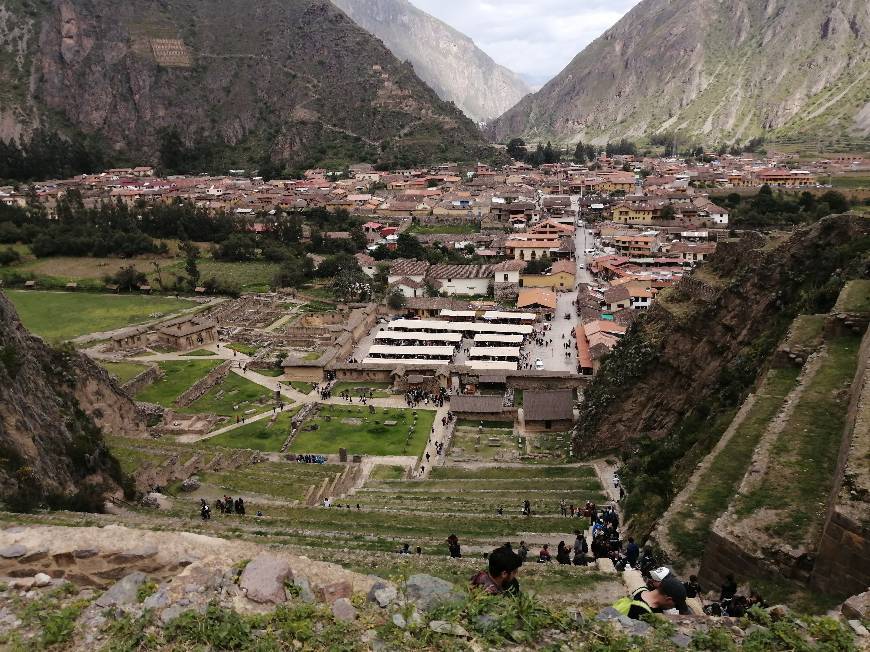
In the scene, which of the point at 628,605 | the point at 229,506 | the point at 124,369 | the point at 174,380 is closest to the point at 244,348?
the point at 174,380

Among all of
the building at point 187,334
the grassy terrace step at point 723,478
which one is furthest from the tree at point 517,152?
the grassy terrace step at point 723,478

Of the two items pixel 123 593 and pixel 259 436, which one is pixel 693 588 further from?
pixel 259 436

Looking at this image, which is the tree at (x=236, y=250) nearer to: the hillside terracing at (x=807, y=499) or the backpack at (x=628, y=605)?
the hillside terracing at (x=807, y=499)

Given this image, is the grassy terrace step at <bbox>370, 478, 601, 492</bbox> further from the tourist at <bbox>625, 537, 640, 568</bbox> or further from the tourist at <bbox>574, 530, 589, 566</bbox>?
the tourist at <bbox>625, 537, 640, 568</bbox>

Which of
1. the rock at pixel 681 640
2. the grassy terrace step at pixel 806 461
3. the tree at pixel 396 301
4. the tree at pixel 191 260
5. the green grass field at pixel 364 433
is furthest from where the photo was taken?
the tree at pixel 191 260

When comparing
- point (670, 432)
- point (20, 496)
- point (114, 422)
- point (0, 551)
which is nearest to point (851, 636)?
point (0, 551)

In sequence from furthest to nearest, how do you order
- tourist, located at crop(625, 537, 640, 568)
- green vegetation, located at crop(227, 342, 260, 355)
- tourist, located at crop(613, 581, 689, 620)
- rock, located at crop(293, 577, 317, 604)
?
1. green vegetation, located at crop(227, 342, 260, 355)
2. tourist, located at crop(625, 537, 640, 568)
3. rock, located at crop(293, 577, 317, 604)
4. tourist, located at crop(613, 581, 689, 620)

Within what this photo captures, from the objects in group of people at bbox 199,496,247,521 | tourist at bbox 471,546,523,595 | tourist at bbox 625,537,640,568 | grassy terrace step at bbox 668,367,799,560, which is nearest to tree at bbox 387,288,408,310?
group of people at bbox 199,496,247,521
